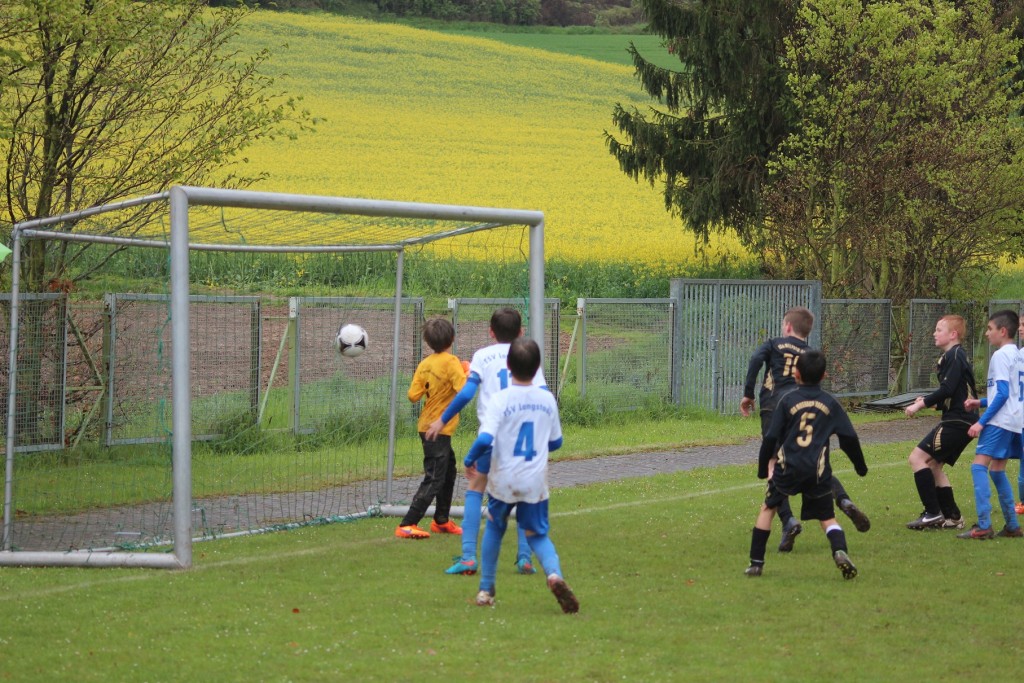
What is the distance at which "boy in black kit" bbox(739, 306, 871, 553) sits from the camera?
30.2ft

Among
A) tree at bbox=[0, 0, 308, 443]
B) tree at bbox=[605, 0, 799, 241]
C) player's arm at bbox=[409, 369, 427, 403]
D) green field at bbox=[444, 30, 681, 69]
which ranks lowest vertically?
player's arm at bbox=[409, 369, 427, 403]

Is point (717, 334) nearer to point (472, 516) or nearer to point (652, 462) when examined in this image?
point (652, 462)

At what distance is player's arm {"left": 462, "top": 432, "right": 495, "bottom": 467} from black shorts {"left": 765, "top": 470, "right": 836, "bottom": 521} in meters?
1.98

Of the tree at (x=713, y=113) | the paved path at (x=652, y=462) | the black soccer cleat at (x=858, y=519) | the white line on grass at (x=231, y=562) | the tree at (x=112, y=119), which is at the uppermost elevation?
the tree at (x=713, y=113)

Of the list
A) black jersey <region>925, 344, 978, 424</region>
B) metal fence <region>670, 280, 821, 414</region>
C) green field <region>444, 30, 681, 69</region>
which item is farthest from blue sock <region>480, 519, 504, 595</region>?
green field <region>444, 30, 681, 69</region>

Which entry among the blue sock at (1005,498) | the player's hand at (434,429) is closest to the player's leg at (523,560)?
the player's hand at (434,429)

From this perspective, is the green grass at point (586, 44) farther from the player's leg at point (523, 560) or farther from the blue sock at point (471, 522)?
the blue sock at point (471, 522)

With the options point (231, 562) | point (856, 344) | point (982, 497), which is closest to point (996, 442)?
point (982, 497)

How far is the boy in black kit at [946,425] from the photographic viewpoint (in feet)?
31.8

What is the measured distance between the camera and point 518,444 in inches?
283

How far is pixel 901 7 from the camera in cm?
2236

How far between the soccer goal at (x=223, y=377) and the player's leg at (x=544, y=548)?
9.86 ft

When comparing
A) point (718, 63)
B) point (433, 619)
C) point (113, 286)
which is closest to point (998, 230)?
point (718, 63)

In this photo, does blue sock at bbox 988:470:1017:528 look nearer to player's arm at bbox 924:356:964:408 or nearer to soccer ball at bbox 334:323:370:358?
player's arm at bbox 924:356:964:408
